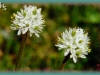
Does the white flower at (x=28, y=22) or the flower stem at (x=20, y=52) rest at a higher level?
the white flower at (x=28, y=22)

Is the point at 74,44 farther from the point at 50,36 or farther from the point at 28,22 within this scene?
the point at 50,36

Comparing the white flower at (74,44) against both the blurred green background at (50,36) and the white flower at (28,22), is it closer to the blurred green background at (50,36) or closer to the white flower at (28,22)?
the white flower at (28,22)

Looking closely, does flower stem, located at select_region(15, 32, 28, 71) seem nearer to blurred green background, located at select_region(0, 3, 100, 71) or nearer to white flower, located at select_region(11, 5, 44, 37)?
white flower, located at select_region(11, 5, 44, 37)

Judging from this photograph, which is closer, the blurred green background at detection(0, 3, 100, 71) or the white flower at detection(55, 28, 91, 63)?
the white flower at detection(55, 28, 91, 63)

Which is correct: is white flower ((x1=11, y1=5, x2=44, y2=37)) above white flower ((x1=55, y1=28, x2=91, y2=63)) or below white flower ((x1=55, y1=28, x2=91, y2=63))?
above

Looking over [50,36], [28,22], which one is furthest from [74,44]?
[50,36]

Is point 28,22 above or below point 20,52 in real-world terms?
above

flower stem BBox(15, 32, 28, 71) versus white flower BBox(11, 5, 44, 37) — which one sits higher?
white flower BBox(11, 5, 44, 37)

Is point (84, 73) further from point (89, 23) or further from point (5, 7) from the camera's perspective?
point (5, 7)

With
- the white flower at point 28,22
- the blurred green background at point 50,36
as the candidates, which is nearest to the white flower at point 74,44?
the white flower at point 28,22

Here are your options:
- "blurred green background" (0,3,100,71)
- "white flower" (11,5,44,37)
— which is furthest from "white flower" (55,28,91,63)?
"blurred green background" (0,3,100,71)
